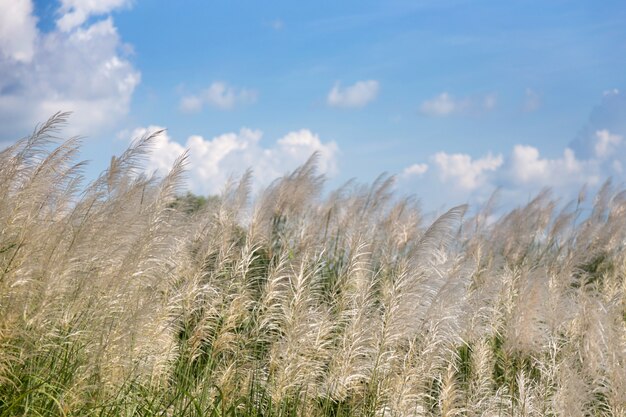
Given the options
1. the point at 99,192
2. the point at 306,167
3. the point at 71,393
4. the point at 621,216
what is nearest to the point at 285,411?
the point at 71,393

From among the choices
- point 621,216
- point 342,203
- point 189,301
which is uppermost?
point 621,216

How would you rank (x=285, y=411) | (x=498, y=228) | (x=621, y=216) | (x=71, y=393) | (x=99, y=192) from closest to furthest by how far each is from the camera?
(x=71, y=393) < (x=285, y=411) < (x=99, y=192) < (x=498, y=228) < (x=621, y=216)

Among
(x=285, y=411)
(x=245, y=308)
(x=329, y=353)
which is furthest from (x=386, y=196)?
(x=285, y=411)

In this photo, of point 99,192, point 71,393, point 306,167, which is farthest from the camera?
point 306,167

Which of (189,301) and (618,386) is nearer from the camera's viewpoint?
(618,386)

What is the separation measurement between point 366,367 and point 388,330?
300 millimetres

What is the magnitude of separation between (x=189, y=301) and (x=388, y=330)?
1.55 m

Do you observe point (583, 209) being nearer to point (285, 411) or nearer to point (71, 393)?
point (285, 411)

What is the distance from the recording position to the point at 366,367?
15.1 feet

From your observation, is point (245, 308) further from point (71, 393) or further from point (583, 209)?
point (583, 209)

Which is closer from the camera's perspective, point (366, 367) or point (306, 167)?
point (366, 367)

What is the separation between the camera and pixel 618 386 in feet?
14.7

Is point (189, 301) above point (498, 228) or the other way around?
the other way around

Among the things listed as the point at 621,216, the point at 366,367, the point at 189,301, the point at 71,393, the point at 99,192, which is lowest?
the point at 71,393
